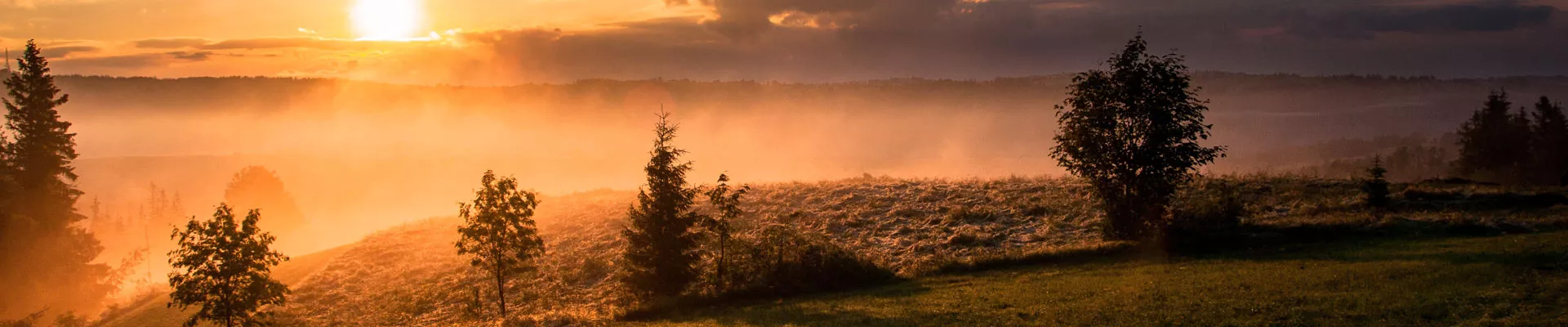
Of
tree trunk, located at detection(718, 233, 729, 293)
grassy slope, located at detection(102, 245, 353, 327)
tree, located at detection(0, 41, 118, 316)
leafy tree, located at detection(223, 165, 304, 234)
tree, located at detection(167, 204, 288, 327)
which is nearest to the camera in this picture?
tree, located at detection(167, 204, 288, 327)

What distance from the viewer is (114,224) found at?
161750 millimetres

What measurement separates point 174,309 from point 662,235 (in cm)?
3430

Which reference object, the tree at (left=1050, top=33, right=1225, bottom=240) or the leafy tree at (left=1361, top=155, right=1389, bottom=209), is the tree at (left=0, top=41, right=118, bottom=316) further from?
the leafy tree at (left=1361, top=155, right=1389, bottom=209)

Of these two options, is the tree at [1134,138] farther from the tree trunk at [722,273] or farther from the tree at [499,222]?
the tree at [499,222]

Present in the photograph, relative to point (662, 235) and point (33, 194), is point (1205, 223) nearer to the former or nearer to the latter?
point (662, 235)

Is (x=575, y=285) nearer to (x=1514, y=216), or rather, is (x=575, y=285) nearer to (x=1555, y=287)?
(x=1555, y=287)

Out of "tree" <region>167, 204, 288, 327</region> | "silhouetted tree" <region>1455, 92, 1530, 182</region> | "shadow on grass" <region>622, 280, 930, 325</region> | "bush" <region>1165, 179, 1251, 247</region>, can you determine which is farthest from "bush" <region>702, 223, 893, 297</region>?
"silhouetted tree" <region>1455, 92, 1530, 182</region>

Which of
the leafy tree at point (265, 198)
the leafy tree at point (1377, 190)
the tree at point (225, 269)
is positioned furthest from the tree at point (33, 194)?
the leafy tree at point (265, 198)

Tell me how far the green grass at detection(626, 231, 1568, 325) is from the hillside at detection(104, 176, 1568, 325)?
376 centimetres

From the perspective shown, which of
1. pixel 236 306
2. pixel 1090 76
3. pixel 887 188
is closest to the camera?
pixel 236 306

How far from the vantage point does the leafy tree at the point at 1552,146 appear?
56909mm

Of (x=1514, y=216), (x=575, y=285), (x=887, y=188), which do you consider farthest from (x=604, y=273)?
(x=1514, y=216)

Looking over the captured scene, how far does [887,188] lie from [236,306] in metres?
35.9

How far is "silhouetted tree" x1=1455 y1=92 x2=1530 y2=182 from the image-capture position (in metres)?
62.2
